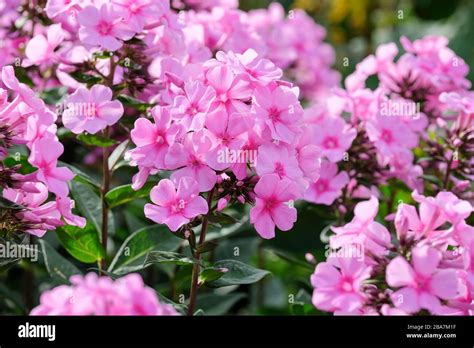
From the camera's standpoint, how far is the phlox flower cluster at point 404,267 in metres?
1.26

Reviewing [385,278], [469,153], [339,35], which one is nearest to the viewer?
[385,278]

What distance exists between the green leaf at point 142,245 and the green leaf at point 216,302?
0.89 ft

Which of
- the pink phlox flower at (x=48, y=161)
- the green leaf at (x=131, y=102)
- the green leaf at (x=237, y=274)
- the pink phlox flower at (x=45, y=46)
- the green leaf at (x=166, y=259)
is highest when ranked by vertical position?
Result: the pink phlox flower at (x=45, y=46)

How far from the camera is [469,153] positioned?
6.22 ft

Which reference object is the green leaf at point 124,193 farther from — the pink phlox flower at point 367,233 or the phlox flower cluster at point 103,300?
the phlox flower cluster at point 103,300

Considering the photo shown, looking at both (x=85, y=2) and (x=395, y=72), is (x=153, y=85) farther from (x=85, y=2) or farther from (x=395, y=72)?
(x=395, y=72)

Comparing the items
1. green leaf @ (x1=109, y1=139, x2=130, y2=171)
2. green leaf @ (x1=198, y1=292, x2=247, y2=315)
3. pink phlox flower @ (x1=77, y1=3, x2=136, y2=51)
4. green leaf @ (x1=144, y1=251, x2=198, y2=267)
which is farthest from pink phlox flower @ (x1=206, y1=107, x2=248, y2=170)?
green leaf @ (x1=198, y1=292, x2=247, y2=315)

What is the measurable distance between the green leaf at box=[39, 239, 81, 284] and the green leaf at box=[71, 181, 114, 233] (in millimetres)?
109

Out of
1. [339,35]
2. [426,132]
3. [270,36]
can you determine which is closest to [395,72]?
[426,132]

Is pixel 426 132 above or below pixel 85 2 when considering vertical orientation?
below

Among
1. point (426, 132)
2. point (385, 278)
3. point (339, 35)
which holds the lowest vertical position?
point (385, 278)

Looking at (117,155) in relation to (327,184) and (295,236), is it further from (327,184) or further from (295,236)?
(295,236)

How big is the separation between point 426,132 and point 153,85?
78 cm

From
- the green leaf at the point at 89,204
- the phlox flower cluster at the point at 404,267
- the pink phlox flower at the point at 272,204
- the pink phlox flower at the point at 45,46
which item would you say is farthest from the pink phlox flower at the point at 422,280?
the pink phlox flower at the point at 45,46
